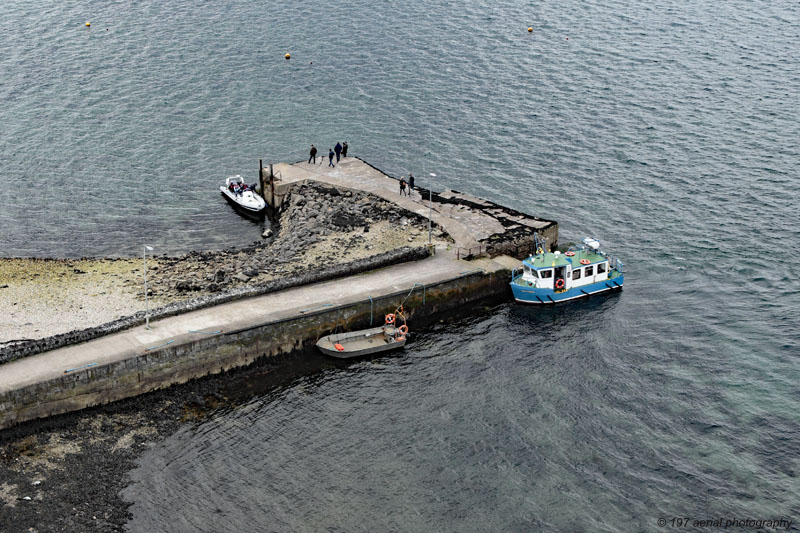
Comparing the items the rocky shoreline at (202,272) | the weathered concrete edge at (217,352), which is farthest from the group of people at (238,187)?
the weathered concrete edge at (217,352)

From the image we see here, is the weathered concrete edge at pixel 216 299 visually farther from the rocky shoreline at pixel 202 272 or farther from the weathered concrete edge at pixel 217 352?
the weathered concrete edge at pixel 217 352

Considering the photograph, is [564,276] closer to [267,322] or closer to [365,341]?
[365,341]

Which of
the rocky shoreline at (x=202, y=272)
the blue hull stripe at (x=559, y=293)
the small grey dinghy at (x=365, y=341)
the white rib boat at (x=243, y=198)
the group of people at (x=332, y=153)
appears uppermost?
the group of people at (x=332, y=153)

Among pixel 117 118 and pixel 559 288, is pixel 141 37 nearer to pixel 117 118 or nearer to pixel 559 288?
pixel 117 118

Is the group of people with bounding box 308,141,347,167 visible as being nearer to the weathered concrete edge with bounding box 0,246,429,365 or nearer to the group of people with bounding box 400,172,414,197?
the group of people with bounding box 400,172,414,197

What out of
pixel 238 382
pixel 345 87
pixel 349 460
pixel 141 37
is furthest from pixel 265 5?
pixel 349 460
